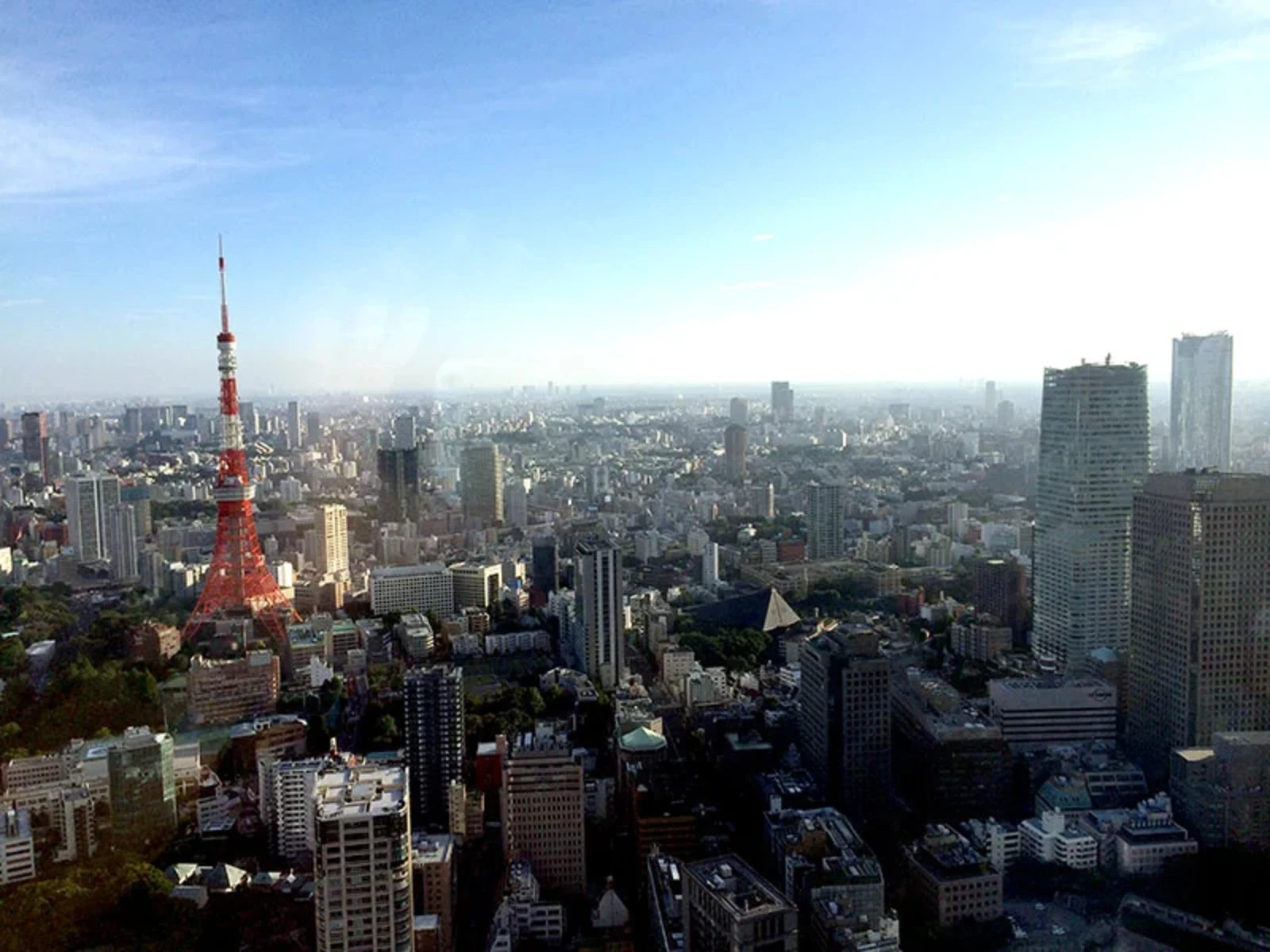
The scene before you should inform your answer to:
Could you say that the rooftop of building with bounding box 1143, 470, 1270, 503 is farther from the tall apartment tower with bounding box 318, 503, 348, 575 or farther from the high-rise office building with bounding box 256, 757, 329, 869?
the tall apartment tower with bounding box 318, 503, 348, 575

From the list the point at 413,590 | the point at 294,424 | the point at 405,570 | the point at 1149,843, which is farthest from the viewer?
the point at 405,570

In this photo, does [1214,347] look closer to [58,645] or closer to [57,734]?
[57,734]

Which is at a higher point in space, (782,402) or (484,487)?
(782,402)

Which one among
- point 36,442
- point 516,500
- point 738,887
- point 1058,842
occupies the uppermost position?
point 36,442

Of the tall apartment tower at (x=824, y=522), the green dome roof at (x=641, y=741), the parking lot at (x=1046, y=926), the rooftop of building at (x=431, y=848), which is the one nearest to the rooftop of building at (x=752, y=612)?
the tall apartment tower at (x=824, y=522)

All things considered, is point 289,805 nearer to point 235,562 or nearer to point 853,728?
point 853,728

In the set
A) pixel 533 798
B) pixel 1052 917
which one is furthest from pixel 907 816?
pixel 533 798

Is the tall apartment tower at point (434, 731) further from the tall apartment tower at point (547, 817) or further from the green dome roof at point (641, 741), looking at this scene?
the green dome roof at point (641, 741)

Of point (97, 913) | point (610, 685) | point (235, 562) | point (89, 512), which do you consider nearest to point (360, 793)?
point (97, 913)
